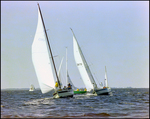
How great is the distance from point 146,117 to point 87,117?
16.3 feet

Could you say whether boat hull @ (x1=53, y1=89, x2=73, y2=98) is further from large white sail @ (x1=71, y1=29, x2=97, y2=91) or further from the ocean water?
large white sail @ (x1=71, y1=29, x2=97, y2=91)

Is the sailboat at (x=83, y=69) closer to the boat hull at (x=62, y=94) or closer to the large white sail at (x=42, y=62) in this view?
the boat hull at (x=62, y=94)

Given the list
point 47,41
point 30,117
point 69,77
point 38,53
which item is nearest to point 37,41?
point 38,53

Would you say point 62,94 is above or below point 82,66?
below

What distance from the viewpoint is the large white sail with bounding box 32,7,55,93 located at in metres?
37.4

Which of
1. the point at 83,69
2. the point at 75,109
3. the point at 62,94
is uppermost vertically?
the point at 83,69

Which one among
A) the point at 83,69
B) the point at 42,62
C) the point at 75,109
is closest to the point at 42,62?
the point at 42,62

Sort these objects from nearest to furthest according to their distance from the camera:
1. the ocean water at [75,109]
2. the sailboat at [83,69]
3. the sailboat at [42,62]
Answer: the ocean water at [75,109] < the sailboat at [42,62] < the sailboat at [83,69]

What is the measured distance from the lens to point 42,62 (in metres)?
38.1

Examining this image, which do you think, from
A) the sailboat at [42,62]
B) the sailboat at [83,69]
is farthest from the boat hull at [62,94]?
the sailboat at [83,69]

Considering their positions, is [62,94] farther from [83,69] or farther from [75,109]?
[83,69]

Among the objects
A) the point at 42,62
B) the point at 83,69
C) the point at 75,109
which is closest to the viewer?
the point at 75,109

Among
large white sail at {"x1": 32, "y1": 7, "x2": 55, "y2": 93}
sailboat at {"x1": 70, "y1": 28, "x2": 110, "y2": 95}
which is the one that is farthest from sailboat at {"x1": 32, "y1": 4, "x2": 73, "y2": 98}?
sailboat at {"x1": 70, "y1": 28, "x2": 110, "y2": 95}

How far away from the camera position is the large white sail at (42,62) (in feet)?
123
